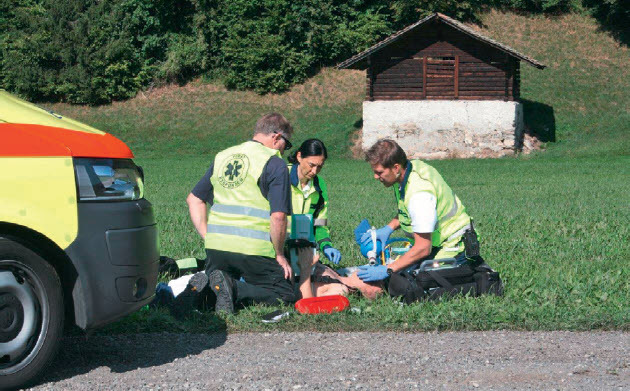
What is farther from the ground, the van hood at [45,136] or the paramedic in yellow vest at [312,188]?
the van hood at [45,136]

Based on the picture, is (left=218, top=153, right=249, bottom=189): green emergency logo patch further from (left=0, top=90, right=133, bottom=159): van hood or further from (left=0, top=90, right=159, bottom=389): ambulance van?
(left=0, top=90, right=159, bottom=389): ambulance van

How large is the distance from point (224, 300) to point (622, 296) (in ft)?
10.7

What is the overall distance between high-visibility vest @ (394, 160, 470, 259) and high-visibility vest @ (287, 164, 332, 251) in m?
0.90

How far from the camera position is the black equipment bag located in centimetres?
704

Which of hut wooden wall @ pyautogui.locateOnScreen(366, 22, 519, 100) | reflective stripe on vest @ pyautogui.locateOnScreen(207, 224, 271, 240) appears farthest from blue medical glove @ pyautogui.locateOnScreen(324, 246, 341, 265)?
hut wooden wall @ pyautogui.locateOnScreen(366, 22, 519, 100)

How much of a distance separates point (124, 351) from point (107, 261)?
3.27ft

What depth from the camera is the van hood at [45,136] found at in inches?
185

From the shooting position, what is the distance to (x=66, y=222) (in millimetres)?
4773

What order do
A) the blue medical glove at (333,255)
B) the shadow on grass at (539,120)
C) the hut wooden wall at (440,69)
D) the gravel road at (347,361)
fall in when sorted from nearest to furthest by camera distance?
the gravel road at (347,361)
the blue medical glove at (333,255)
the hut wooden wall at (440,69)
the shadow on grass at (539,120)

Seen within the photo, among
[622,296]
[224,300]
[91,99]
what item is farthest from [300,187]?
[91,99]

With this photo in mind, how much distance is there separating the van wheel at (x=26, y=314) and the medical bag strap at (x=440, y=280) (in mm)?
3252

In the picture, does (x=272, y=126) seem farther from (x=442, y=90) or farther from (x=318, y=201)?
(x=442, y=90)

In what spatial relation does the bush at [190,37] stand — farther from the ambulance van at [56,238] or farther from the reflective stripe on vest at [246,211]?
the ambulance van at [56,238]

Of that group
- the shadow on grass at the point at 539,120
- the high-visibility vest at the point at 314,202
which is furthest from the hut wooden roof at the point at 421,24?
the high-visibility vest at the point at 314,202
